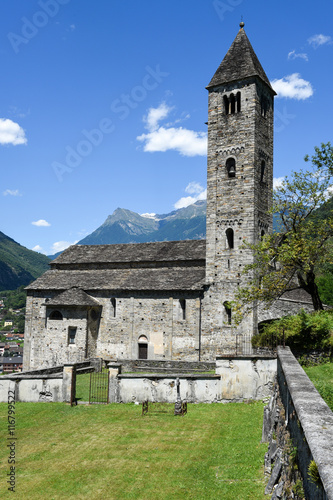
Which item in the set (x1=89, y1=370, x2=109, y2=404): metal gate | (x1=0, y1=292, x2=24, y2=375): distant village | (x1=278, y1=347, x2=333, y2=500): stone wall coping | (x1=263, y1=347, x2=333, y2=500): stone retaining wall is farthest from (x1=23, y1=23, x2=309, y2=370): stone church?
(x1=0, y1=292, x2=24, y2=375): distant village

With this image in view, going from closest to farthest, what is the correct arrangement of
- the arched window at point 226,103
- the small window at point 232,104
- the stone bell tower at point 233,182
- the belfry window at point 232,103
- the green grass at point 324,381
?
the green grass at point 324,381, the stone bell tower at point 233,182, the belfry window at point 232,103, the small window at point 232,104, the arched window at point 226,103

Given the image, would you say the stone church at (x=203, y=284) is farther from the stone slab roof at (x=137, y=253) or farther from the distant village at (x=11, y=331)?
the distant village at (x=11, y=331)

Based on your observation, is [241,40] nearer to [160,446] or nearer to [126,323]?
[126,323]

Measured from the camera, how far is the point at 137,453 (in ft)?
36.8

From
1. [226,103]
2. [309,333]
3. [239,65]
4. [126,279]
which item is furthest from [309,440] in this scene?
[239,65]

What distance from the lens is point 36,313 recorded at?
3619 centimetres

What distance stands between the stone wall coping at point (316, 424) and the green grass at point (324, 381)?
0.55 metres

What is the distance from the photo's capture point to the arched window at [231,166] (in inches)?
1230

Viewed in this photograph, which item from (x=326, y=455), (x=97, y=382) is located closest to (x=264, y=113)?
(x=97, y=382)

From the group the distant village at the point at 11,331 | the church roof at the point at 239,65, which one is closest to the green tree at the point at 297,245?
the church roof at the point at 239,65

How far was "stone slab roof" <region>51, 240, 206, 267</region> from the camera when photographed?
115ft

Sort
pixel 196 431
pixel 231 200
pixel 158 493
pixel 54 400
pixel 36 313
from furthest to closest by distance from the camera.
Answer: pixel 36 313 < pixel 231 200 < pixel 54 400 < pixel 196 431 < pixel 158 493

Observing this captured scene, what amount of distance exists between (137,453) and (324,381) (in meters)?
5.19

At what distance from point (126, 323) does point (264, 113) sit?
19.5m
